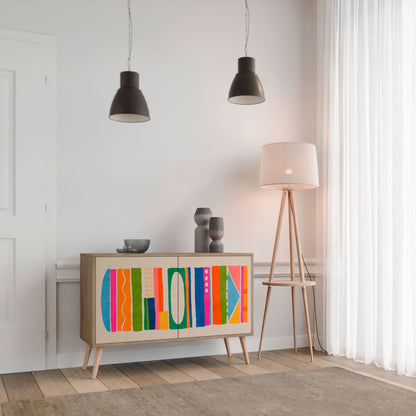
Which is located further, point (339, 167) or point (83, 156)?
point (339, 167)

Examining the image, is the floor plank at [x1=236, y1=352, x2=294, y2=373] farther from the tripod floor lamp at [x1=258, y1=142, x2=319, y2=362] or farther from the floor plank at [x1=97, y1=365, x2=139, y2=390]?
the floor plank at [x1=97, y1=365, x2=139, y2=390]

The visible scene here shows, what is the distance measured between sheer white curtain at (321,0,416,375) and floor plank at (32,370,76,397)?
203 centimetres

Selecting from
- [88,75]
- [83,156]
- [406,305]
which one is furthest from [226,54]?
[406,305]

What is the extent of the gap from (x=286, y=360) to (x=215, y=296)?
0.78 meters

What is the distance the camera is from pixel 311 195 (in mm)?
4691

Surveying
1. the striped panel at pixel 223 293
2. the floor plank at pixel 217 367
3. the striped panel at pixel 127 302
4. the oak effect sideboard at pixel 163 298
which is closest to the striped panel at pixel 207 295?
the oak effect sideboard at pixel 163 298

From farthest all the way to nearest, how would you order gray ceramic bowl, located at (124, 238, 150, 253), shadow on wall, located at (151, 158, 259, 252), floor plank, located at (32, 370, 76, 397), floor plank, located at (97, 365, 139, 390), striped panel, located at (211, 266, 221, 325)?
1. shadow on wall, located at (151, 158, 259, 252)
2. striped panel, located at (211, 266, 221, 325)
3. gray ceramic bowl, located at (124, 238, 150, 253)
4. floor plank, located at (97, 365, 139, 390)
5. floor plank, located at (32, 370, 76, 397)

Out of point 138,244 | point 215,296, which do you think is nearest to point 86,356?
point 138,244

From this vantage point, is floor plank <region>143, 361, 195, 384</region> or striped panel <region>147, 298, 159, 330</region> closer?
floor plank <region>143, 361, 195, 384</region>

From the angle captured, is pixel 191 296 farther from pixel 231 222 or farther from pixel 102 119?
pixel 102 119

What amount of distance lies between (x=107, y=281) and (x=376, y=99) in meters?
2.27

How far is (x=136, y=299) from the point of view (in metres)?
3.51

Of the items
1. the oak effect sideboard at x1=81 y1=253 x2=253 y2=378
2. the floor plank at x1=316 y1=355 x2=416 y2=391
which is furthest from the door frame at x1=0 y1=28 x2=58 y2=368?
the floor plank at x1=316 y1=355 x2=416 y2=391

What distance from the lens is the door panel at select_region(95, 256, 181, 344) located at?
3426 mm
